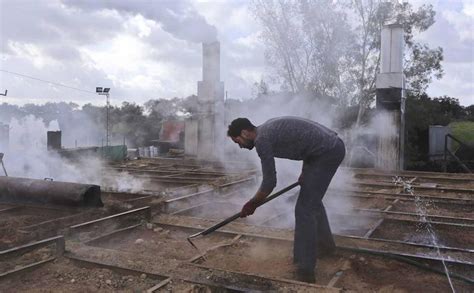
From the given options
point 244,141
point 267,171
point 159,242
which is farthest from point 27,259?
point 267,171

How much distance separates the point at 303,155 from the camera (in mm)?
3742

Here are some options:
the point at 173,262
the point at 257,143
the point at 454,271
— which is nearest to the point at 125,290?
the point at 173,262

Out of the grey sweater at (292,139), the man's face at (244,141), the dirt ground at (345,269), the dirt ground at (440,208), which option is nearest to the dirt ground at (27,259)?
the dirt ground at (345,269)

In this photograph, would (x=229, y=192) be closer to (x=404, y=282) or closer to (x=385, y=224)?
(x=385, y=224)

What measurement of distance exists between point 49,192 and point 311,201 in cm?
448

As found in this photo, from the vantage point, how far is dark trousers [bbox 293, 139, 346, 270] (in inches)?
143

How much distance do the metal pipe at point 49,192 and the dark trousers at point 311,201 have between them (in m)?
3.67

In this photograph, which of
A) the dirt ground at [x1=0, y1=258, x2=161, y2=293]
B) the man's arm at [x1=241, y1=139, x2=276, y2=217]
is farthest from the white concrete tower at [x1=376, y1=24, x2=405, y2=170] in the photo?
the dirt ground at [x1=0, y1=258, x2=161, y2=293]

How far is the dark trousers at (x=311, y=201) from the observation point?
11.9 feet

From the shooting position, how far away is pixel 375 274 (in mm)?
3807

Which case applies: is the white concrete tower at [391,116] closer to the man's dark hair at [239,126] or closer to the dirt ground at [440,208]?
the dirt ground at [440,208]

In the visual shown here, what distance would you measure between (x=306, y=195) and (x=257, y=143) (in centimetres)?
65

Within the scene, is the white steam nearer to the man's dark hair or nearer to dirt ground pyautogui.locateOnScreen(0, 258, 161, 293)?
dirt ground pyautogui.locateOnScreen(0, 258, 161, 293)

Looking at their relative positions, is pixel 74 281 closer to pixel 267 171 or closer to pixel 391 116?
pixel 267 171
